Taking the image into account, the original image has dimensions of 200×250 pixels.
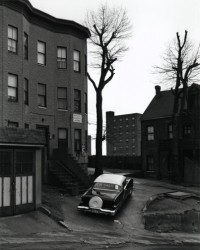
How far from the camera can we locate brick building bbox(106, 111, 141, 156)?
8950 cm

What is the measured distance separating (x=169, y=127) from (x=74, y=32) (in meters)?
15.0

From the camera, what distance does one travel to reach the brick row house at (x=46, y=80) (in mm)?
23656

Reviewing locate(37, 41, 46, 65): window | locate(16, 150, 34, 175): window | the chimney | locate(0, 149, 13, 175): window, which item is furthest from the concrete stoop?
the chimney

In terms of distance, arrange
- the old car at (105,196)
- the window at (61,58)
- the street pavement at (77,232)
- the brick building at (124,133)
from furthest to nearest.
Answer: the brick building at (124,133), the window at (61,58), the old car at (105,196), the street pavement at (77,232)

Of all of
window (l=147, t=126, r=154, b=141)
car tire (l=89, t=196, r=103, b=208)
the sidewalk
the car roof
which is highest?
window (l=147, t=126, r=154, b=141)

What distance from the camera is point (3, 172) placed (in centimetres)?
1653

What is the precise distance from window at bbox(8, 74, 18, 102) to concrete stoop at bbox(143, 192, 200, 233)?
1074 cm

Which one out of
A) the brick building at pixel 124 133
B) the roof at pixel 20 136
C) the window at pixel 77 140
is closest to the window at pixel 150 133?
the window at pixel 77 140

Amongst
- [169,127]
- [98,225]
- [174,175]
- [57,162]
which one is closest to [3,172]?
[98,225]

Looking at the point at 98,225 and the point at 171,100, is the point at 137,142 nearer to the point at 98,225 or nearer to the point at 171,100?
the point at 171,100

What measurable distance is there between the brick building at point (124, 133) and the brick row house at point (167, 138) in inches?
1820

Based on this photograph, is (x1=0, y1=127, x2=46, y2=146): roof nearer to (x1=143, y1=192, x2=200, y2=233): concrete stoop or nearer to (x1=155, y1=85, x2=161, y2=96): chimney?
(x1=143, y1=192, x2=200, y2=233): concrete stoop

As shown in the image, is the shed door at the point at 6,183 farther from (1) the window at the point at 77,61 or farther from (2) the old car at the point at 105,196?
(1) the window at the point at 77,61

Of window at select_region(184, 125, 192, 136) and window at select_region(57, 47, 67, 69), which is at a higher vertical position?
window at select_region(57, 47, 67, 69)
